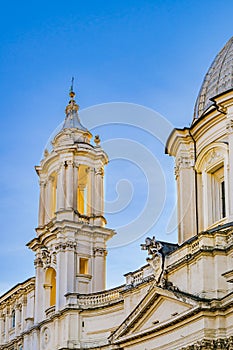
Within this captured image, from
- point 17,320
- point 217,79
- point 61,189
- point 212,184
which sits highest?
point 217,79

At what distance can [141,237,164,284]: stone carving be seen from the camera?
39250mm

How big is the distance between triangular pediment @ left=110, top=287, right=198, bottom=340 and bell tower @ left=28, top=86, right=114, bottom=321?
8.49 meters

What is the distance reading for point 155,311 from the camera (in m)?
39.6

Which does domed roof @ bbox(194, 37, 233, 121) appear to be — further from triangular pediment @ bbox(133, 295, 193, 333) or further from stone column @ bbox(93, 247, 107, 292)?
triangular pediment @ bbox(133, 295, 193, 333)

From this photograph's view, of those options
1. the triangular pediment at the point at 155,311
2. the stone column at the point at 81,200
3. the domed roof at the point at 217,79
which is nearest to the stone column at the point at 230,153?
the domed roof at the point at 217,79

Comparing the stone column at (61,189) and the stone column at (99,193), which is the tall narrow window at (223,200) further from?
the stone column at (61,189)

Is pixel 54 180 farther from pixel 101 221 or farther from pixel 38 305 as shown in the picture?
pixel 38 305

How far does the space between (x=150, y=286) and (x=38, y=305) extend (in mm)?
13541

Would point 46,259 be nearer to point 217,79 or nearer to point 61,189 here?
point 61,189

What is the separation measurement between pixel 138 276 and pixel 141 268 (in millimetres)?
562

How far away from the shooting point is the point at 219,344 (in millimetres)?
34906

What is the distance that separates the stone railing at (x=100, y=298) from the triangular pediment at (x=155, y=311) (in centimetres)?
396

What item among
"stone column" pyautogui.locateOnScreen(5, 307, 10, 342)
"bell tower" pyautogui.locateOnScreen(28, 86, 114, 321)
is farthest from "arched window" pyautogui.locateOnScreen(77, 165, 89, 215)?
"stone column" pyautogui.locateOnScreen(5, 307, 10, 342)

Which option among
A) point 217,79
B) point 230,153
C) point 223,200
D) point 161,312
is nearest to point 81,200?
point 223,200
